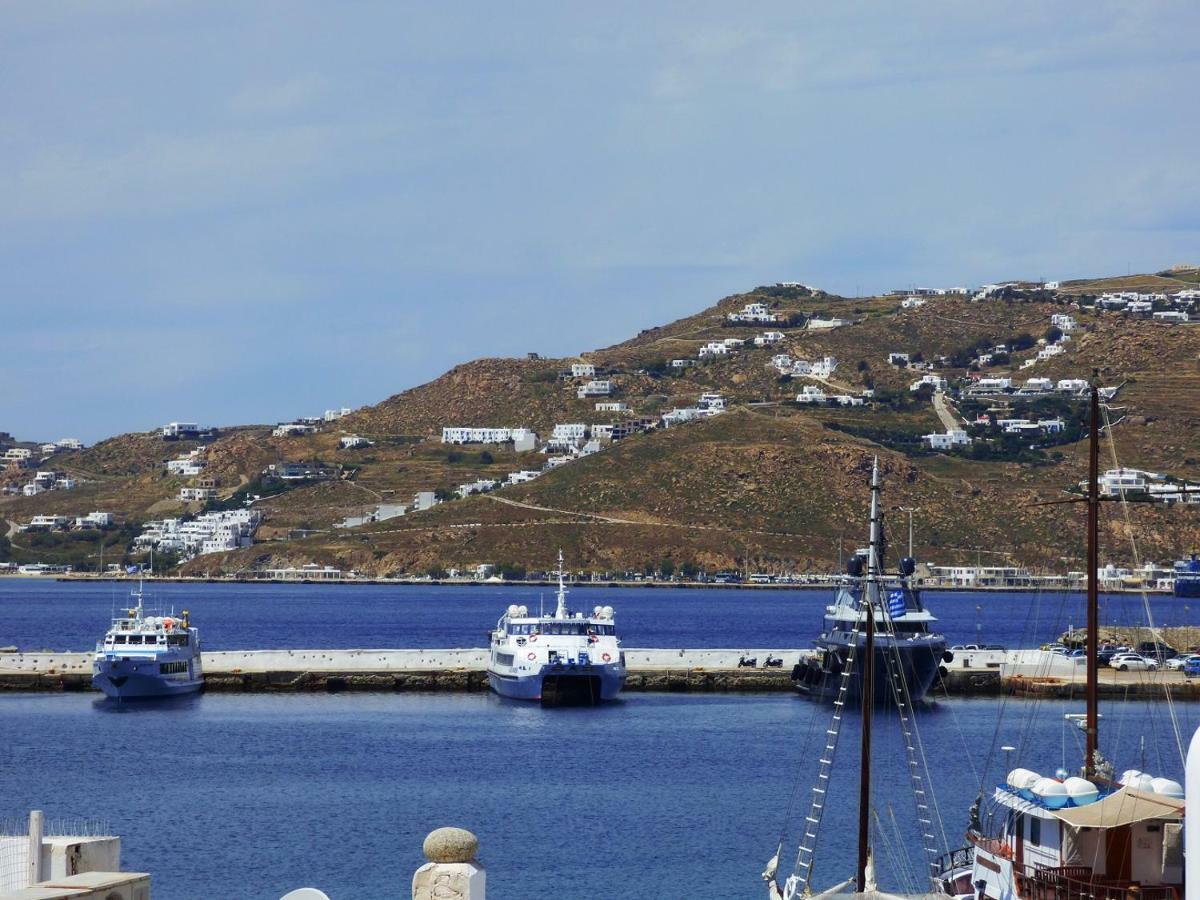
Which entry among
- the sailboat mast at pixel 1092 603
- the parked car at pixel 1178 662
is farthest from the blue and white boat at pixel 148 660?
the sailboat mast at pixel 1092 603

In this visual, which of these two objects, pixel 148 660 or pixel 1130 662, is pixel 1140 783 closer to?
pixel 148 660

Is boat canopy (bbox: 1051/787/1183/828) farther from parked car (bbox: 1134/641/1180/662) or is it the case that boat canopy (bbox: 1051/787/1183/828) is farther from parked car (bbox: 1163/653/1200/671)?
parked car (bbox: 1163/653/1200/671)

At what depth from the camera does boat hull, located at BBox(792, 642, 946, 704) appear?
64300 mm

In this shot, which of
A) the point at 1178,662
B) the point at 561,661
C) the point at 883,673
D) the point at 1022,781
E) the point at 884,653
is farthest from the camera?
the point at 1178,662

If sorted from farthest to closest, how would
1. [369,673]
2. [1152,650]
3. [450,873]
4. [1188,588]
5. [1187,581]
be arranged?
[1188,588], [1187,581], [1152,650], [369,673], [450,873]

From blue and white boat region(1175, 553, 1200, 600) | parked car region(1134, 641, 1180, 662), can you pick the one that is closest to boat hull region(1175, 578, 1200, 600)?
blue and white boat region(1175, 553, 1200, 600)

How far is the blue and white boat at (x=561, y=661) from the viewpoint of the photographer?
6819 cm

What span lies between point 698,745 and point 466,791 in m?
10.4

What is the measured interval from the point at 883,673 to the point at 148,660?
25964 mm

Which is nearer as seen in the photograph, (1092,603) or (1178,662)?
(1092,603)

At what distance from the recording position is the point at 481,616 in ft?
482

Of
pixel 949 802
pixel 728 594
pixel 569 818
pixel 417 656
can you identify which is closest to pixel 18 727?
pixel 417 656

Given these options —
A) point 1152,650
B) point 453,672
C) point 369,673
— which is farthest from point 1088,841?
point 1152,650

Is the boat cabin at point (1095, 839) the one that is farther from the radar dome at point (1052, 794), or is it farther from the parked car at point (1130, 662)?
the parked car at point (1130, 662)
